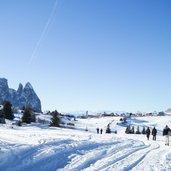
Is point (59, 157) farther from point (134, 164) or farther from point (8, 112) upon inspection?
point (8, 112)

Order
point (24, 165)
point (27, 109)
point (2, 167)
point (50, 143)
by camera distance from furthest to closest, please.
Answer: point (27, 109)
point (50, 143)
point (24, 165)
point (2, 167)

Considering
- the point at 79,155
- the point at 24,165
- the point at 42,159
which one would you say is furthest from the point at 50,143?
the point at 24,165

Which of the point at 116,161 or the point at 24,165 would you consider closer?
the point at 24,165

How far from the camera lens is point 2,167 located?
10133 mm

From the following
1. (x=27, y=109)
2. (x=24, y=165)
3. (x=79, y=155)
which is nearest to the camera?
(x=24, y=165)

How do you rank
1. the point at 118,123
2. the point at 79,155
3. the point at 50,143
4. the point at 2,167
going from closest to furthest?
the point at 2,167 < the point at 79,155 < the point at 50,143 < the point at 118,123

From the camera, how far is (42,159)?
1191cm

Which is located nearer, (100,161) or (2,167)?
(2,167)

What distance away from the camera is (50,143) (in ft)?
51.7

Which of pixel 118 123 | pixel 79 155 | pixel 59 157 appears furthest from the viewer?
pixel 118 123

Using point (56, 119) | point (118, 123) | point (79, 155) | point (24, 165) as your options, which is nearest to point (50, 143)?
point (79, 155)

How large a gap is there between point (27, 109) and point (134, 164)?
67751mm

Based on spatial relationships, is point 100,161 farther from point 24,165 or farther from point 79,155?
point 24,165

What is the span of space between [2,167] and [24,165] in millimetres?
904
